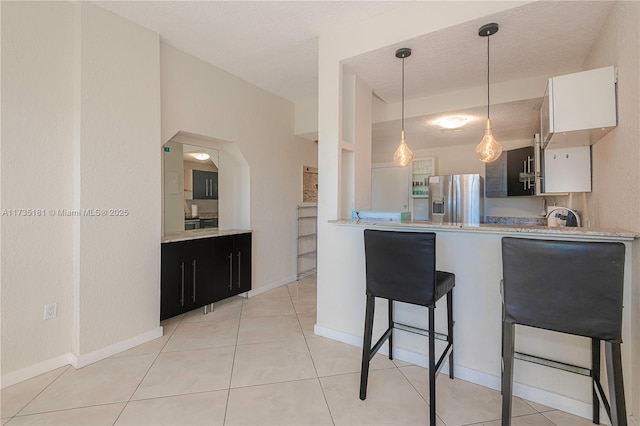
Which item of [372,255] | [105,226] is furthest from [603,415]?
[105,226]

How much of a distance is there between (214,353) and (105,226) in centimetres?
134

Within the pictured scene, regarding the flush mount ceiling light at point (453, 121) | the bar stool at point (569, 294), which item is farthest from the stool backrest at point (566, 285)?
the flush mount ceiling light at point (453, 121)

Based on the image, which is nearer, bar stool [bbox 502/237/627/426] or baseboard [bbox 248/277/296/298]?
bar stool [bbox 502/237/627/426]

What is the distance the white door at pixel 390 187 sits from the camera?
580cm

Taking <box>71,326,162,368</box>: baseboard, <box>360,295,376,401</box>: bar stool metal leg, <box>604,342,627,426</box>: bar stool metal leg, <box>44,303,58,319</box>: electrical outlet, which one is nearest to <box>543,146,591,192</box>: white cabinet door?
<box>604,342,627,426</box>: bar stool metal leg

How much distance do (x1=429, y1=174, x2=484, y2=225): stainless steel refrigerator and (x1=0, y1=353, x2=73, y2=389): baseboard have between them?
4.48 m

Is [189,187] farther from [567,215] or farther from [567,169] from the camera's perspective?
[567,215]

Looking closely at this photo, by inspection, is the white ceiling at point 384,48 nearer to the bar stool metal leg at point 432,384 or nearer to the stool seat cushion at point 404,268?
the stool seat cushion at point 404,268

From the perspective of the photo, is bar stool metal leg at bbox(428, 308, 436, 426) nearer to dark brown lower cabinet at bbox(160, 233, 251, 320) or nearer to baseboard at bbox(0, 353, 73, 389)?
dark brown lower cabinet at bbox(160, 233, 251, 320)

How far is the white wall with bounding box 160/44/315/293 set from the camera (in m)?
2.90

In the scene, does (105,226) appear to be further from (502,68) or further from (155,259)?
(502,68)

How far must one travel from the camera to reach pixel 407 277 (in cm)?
167

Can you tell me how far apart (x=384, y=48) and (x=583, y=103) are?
139 centimetres

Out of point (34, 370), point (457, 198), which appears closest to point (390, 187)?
point (457, 198)
